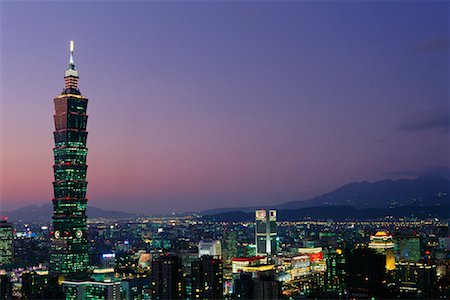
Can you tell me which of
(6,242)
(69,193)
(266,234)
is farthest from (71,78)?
(266,234)

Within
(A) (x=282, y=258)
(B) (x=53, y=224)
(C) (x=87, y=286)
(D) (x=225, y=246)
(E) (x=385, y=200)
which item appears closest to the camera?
(C) (x=87, y=286)

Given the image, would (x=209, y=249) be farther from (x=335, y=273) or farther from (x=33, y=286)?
(x=33, y=286)

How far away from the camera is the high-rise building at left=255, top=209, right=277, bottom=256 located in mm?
34375

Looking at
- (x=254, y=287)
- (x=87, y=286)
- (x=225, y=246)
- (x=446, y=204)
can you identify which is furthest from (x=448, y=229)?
(x=87, y=286)

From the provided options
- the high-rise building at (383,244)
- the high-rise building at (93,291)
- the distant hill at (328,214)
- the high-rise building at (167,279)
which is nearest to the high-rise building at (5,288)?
the high-rise building at (93,291)

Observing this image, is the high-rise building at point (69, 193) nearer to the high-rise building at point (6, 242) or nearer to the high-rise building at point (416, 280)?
the high-rise building at point (6, 242)

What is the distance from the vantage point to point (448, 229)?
42.2m

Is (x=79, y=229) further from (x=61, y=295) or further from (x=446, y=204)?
(x=446, y=204)

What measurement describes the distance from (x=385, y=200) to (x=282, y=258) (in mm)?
43287

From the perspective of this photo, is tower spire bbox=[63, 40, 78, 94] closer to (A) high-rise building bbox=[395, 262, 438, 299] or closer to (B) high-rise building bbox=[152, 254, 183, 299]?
(B) high-rise building bbox=[152, 254, 183, 299]

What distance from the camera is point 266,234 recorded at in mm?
34938

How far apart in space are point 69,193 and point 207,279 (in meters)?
11.5

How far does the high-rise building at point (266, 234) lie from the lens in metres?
34.4

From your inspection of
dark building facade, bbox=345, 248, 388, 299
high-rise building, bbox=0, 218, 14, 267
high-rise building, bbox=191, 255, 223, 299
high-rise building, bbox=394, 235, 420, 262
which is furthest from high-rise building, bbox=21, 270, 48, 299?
high-rise building, bbox=394, 235, 420, 262
